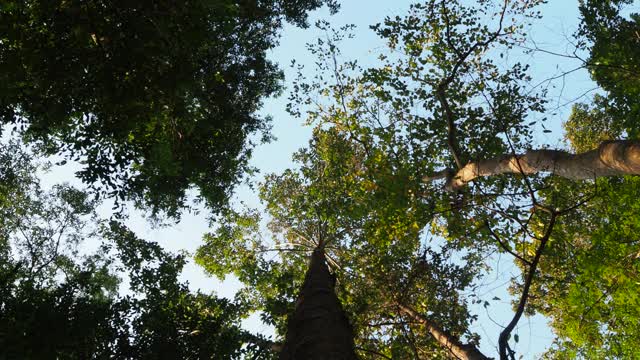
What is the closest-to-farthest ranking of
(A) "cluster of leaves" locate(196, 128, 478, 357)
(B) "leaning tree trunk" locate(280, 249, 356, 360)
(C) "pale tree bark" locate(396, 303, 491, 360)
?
(B) "leaning tree trunk" locate(280, 249, 356, 360) → (C) "pale tree bark" locate(396, 303, 491, 360) → (A) "cluster of leaves" locate(196, 128, 478, 357)

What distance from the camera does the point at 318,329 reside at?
4.95 m

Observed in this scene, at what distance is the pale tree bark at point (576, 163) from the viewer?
500cm

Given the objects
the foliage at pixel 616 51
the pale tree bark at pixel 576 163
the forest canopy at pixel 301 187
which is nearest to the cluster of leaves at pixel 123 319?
the forest canopy at pixel 301 187

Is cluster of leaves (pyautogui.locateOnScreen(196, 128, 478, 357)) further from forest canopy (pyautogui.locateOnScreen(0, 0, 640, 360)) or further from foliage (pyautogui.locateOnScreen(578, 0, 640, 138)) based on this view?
foliage (pyautogui.locateOnScreen(578, 0, 640, 138))

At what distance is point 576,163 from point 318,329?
15.3 feet

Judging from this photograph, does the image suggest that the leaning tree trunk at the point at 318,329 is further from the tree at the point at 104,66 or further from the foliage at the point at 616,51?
the foliage at the point at 616,51

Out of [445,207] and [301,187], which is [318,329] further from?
[301,187]

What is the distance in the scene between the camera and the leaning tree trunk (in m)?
4.39

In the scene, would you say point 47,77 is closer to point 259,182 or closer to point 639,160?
point 639,160

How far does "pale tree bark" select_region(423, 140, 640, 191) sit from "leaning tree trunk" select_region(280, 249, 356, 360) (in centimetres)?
274

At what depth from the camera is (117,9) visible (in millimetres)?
4871

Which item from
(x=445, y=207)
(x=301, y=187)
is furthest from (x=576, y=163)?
(x=301, y=187)

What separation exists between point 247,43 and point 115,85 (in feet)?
19.7

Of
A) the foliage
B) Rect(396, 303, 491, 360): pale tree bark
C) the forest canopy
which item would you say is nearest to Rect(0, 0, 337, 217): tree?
the forest canopy
